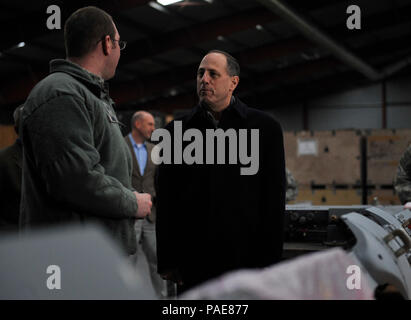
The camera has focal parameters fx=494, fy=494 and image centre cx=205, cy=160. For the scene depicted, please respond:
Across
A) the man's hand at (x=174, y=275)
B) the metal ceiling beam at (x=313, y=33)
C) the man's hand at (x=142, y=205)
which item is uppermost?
the metal ceiling beam at (x=313, y=33)

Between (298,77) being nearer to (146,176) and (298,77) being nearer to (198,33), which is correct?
(198,33)

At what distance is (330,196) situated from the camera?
7281 millimetres

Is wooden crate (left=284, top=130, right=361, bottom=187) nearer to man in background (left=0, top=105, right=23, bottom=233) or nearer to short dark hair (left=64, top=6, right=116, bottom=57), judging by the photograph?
man in background (left=0, top=105, right=23, bottom=233)

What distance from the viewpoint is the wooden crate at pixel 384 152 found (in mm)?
7160

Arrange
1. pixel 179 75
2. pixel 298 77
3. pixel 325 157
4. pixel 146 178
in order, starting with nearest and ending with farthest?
pixel 146 178 < pixel 325 157 < pixel 179 75 < pixel 298 77

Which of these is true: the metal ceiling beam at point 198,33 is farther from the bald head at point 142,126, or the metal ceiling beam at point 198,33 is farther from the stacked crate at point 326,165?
the bald head at point 142,126

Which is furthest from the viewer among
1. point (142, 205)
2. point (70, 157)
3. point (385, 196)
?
point (385, 196)

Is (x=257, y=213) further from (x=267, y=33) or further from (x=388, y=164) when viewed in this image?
(x=267, y=33)

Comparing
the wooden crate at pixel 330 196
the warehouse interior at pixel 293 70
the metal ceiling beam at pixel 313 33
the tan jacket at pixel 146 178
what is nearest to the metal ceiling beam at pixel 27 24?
the warehouse interior at pixel 293 70

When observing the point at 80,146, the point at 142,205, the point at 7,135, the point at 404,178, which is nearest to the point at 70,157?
the point at 80,146

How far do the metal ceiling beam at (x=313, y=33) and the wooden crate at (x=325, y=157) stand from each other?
177cm

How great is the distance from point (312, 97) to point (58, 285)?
1681 cm

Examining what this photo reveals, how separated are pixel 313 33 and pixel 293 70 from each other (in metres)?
5.04
